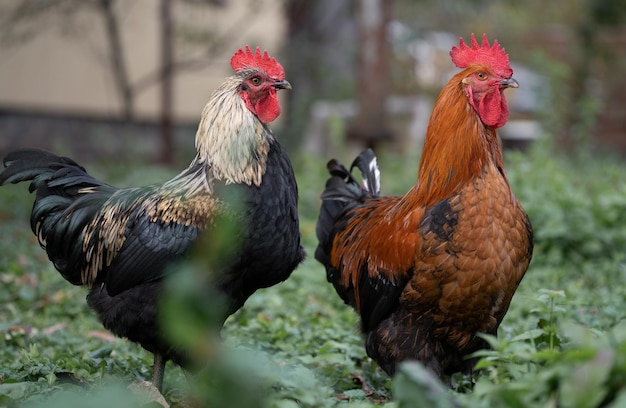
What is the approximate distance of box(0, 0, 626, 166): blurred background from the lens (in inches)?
468

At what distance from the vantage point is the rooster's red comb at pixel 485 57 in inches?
150

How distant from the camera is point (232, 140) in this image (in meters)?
3.72

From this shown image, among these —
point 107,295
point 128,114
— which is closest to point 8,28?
point 128,114

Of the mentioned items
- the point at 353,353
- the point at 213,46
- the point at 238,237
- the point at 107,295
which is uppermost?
the point at 213,46

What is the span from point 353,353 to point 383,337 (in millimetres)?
556

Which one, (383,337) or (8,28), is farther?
(8,28)

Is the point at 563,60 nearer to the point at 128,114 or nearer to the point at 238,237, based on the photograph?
the point at 128,114

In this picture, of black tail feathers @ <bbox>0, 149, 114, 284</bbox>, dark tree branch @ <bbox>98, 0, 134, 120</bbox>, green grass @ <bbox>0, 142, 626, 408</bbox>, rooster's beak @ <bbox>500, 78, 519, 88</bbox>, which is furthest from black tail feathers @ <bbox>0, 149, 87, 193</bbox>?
dark tree branch @ <bbox>98, 0, 134, 120</bbox>

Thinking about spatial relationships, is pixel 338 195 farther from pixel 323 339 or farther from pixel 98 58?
pixel 98 58

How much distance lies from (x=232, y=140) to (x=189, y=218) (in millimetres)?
447

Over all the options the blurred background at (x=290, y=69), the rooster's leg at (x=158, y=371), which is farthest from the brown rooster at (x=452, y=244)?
the blurred background at (x=290, y=69)

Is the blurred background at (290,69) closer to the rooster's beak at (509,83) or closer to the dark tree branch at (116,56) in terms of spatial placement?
the dark tree branch at (116,56)

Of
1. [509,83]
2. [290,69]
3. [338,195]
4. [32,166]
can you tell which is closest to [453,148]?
[509,83]

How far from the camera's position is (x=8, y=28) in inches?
460
